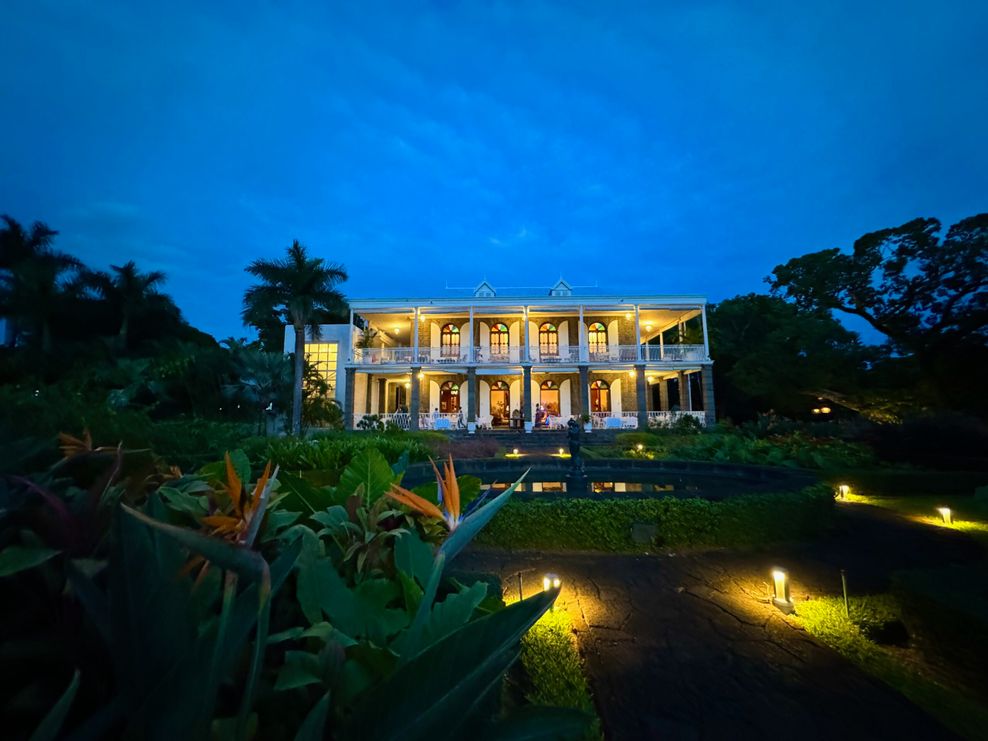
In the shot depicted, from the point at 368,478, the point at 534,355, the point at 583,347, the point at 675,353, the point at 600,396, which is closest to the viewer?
the point at 368,478

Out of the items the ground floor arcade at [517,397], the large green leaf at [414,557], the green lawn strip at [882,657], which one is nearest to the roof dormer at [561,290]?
the ground floor arcade at [517,397]

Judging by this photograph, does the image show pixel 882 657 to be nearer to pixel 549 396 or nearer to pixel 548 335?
pixel 549 396

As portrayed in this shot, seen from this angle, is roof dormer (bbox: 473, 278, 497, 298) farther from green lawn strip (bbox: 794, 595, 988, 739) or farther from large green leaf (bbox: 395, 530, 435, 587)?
large green leaf (bbox: 395, 530, 435, 587)

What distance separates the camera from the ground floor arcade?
18.4 meters

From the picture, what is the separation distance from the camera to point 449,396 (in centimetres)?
2114

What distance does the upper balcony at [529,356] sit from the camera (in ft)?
61.8

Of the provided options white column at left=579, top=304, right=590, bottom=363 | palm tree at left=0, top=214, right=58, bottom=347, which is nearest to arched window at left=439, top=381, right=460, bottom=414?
white column at left=579, top=304, right=590, bottom=363

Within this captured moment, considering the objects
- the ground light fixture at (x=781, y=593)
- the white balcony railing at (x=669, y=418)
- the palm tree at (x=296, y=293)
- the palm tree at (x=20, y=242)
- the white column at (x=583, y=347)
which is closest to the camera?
the ground light fixture at (x=781, y=593)

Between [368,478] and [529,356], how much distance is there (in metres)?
17.6

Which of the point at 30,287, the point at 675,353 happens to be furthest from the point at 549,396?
the point at 30,287

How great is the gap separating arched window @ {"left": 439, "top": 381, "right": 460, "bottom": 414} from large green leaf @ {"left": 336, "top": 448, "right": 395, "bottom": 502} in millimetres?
19885

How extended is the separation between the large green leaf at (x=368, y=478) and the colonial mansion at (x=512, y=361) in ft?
54.0

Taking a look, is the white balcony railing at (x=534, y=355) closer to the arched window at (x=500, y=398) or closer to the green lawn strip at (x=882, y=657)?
the arched window at (x=500, y=398)

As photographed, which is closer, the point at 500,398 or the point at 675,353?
the point at 675,353
